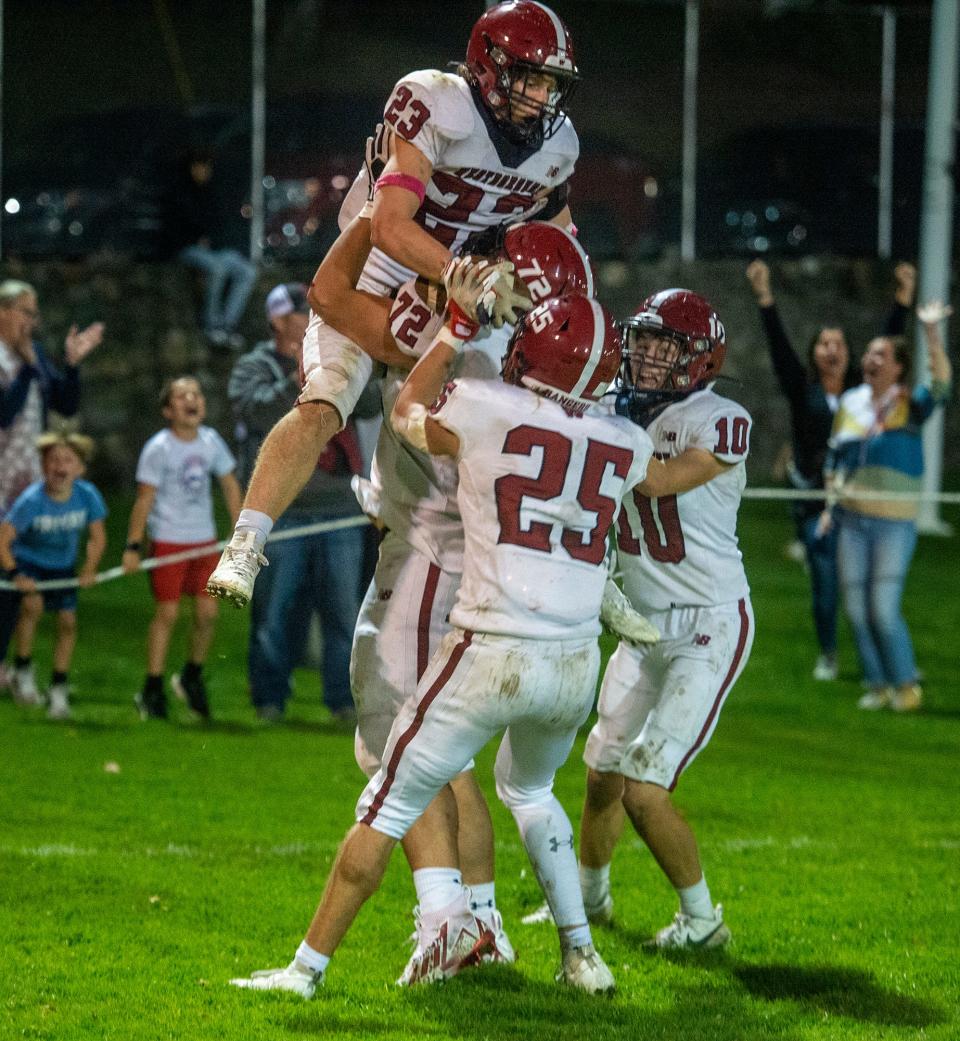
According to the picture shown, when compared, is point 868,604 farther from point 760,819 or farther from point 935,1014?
point 935,1014

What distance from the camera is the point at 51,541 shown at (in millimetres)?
9375

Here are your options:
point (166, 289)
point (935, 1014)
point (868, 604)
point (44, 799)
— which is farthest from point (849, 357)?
point (166, 289)

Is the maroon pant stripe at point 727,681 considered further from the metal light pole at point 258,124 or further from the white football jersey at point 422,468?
the metal light pole at point 258,124

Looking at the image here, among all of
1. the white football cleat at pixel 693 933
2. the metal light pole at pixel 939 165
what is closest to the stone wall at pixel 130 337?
the metal light pole at pixel 939 165

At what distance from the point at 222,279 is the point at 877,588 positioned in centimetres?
825

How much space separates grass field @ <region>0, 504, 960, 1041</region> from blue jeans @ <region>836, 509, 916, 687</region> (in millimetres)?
292

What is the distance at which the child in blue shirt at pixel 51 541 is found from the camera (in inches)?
365

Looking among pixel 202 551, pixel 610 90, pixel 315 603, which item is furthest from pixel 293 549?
pixel 610 90

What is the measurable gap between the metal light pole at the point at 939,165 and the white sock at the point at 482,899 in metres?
11.2

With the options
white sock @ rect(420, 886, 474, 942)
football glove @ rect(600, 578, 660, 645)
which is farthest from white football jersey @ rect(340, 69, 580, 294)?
white sock @ rect(420, 886, 474, 942)

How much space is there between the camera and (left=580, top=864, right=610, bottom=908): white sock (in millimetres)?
5715

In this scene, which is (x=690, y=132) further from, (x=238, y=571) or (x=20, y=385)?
(x=238, y=571)

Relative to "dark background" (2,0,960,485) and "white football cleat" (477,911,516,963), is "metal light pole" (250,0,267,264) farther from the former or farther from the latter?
"white football cleat" (477,911,516,963)

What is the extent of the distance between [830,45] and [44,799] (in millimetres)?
13982
